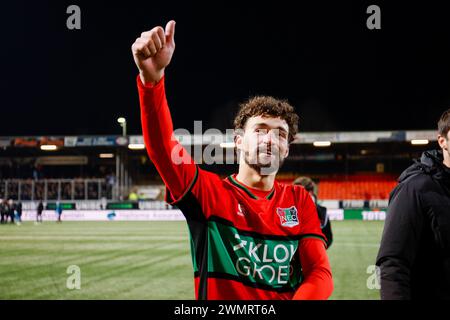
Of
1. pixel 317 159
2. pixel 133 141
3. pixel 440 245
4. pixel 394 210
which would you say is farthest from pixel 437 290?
pixel 317 159

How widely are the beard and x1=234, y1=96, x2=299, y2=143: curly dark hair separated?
10.5 inches

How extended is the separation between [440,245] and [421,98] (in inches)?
1730

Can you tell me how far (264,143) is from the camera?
2477mm

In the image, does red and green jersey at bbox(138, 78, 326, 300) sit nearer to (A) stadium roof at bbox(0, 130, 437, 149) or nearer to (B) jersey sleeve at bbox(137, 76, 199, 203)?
(B) jersey sleeve at bbox(137, 76, 199, 203)

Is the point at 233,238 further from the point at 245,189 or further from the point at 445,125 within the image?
the point at 445,125

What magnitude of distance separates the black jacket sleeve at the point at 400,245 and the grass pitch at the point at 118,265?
550 cm

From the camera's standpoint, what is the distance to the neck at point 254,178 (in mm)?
2596

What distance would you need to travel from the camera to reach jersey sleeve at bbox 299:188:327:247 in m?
2.55

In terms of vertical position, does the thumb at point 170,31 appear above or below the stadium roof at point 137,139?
below

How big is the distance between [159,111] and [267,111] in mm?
802

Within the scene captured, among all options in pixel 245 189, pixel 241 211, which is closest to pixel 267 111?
pixel 245 189

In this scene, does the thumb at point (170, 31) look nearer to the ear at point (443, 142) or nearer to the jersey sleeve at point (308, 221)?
the jersey sleeve at point (308, 221)

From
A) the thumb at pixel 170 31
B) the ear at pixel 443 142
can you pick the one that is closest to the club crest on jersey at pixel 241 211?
the thumb at pixel 170 31
